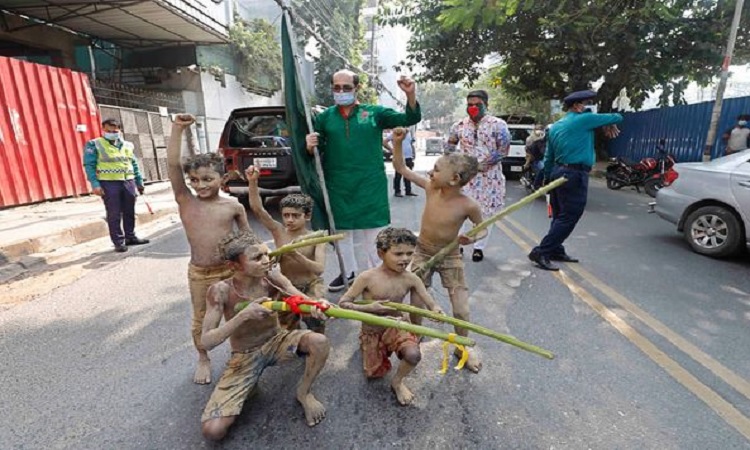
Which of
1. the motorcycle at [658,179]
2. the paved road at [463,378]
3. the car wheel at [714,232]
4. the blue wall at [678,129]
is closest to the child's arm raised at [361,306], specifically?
the paved road at [463,378]

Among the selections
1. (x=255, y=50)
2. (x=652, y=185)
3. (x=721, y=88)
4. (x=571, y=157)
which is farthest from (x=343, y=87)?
(x=255, y=50)

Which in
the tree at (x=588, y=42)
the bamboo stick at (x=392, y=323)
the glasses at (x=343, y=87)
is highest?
the tree at (x=588, y=42)

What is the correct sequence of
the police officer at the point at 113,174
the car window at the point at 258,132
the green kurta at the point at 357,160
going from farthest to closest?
1. the car window at the point at 258,132
2. the police officer at the point at 113,174
3. the green kurta at the point at 357,160

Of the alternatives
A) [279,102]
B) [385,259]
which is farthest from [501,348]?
[279,102]

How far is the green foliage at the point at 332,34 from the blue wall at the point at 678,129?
13431 mm

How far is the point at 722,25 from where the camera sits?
10.3 metres

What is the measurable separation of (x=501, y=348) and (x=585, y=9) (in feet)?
28.5

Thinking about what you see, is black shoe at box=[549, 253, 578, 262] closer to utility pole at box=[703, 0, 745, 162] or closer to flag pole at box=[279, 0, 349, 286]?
flag pole at box=[279, 0, 349, 286]

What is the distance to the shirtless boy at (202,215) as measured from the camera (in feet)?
7.45

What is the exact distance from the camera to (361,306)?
1.96 meters

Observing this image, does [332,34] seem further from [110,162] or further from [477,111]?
[477,111]

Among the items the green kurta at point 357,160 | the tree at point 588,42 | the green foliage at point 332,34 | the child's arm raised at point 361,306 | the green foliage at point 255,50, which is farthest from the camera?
the green foliage at point 332,34

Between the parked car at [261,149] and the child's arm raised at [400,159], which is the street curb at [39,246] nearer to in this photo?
the parked car at [261,149]

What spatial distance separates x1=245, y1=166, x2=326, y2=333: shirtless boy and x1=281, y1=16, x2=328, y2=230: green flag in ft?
1.49
